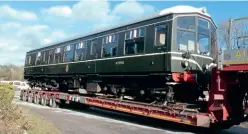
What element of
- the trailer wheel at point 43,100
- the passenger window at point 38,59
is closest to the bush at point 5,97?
the trailer wheel at point 43,100

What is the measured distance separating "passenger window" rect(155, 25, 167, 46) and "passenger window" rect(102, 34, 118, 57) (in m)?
2.62

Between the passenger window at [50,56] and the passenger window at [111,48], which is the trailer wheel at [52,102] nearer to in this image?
the passenger window at [50,56]

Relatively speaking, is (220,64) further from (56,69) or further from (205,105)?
(56,69)

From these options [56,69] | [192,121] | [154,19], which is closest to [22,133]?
[192,121]

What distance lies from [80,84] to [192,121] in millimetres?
8632

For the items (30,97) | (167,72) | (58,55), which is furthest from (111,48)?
(30,97)

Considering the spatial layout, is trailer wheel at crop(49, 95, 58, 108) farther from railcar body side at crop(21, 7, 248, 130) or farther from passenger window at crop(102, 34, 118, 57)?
passenger window at crop(102, 34, 118, 57)

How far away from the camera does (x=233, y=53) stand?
27.6 feet

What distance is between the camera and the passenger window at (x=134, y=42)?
11.6m

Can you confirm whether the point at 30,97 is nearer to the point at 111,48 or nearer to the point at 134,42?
the point at 111,48

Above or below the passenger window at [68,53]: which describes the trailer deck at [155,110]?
below

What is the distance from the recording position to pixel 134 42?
39.5 feet

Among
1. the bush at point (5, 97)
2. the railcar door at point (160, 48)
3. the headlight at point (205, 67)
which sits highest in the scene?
the railcar door at point (160, 48)

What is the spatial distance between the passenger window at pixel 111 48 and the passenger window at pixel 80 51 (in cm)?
210
